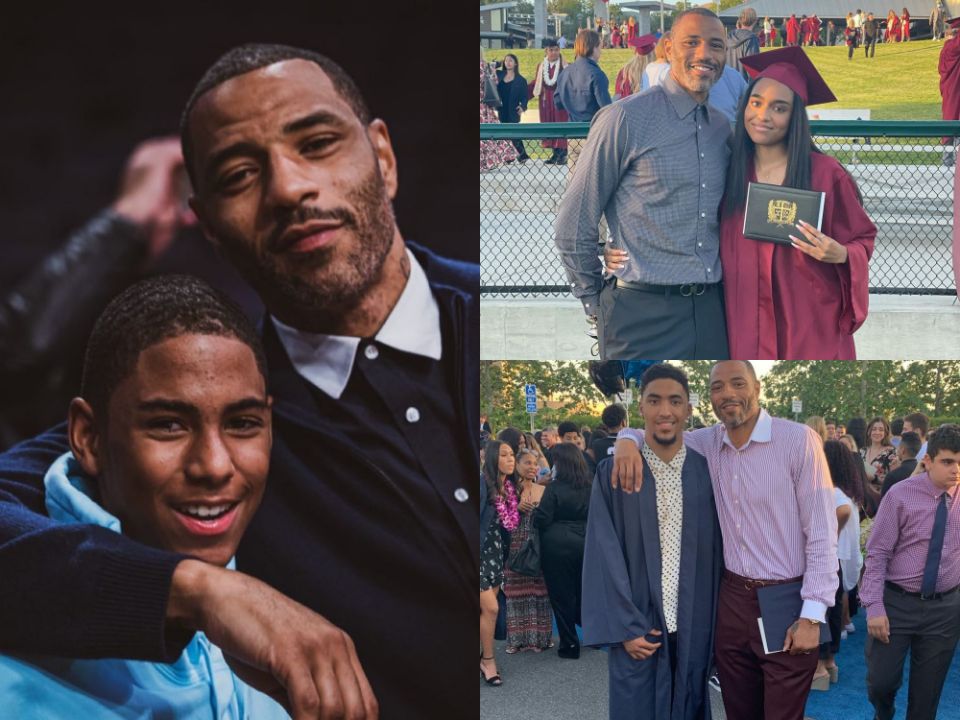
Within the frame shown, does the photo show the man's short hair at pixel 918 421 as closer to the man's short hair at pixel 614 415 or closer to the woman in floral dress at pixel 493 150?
the man's short hair at pixel 614 415

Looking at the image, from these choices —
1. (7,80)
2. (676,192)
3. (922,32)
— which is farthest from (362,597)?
(922,32)

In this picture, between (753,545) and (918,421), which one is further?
(918,421)

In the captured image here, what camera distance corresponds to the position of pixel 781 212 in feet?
11.7

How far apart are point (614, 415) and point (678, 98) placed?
1.00 meters

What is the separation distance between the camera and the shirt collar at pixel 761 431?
143 inches

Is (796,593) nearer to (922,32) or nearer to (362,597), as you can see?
(362,597)

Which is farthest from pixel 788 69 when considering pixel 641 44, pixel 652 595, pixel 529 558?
pixel 529 558

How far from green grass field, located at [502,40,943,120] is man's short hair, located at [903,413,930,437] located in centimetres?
94

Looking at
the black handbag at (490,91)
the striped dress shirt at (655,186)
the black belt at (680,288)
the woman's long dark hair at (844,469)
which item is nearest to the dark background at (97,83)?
the black handbag at (490,91)

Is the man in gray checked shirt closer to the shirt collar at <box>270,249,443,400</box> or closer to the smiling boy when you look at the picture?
the shirt collar at <box>270,249,443,400</box>

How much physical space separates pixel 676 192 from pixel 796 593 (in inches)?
49.9

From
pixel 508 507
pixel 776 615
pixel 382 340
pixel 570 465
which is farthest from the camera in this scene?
pixel 508 507

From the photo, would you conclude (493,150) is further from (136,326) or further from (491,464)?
(136,326)

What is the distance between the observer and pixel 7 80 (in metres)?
3.28
